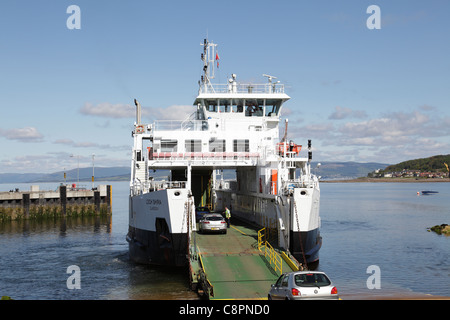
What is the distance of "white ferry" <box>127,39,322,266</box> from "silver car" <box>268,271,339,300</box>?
9457 millimetres

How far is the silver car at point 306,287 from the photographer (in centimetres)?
1301

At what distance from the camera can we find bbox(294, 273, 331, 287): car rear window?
43.6ft

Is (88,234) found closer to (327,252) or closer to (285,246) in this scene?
(327,252)

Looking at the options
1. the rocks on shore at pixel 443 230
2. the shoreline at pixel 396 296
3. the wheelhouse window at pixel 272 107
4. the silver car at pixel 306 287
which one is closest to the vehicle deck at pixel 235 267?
the silver car at pixel 306 287

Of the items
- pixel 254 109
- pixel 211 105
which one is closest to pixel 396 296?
pixel 254 109

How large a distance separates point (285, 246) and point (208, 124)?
13510 millimetres

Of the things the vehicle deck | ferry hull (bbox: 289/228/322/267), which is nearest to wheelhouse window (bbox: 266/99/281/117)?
the vehicle deck

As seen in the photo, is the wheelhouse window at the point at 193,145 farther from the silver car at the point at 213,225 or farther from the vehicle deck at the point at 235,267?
the vehicle deck at the point at 235,267

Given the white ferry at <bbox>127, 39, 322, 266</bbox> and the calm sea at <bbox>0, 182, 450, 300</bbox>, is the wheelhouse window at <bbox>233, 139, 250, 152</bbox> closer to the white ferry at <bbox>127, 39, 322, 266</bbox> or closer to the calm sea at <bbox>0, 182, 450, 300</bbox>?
the white ferry at <bbox>127, 39, 322, 266</bbox>
